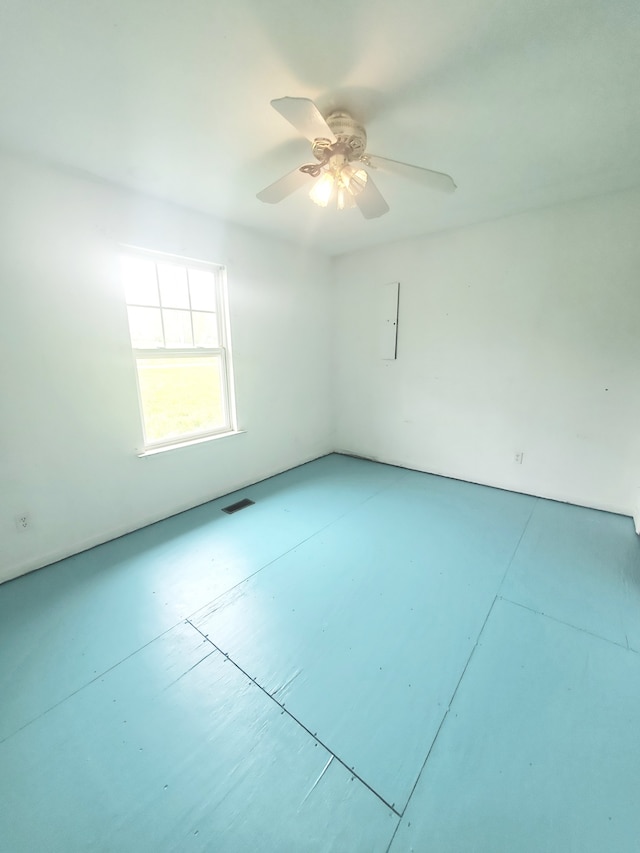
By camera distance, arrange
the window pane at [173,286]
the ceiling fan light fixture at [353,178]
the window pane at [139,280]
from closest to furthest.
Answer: the ceiling fan light fixture at [353,178], the window pane at [139,280], the window pane at [173,286]

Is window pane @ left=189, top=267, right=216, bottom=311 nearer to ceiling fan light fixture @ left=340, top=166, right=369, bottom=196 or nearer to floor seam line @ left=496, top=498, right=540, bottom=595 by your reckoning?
ceiling fan light fixture @ left=340, top=166, right=369, bottom=196

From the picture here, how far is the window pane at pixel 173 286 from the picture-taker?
8.38 feet

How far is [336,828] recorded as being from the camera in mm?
945

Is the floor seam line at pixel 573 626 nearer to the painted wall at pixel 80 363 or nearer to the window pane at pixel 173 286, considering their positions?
the painted wall at pixel 80 363

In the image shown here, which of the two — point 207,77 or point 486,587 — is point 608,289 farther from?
point 207,77

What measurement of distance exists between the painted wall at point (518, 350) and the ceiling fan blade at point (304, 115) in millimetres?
2125

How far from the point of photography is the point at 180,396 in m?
2.76

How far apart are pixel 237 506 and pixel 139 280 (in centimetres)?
196

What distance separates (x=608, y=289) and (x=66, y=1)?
11.0ft

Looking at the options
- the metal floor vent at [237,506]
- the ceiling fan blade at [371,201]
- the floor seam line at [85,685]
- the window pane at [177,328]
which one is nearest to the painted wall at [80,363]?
the metal floor vent at [237,506]

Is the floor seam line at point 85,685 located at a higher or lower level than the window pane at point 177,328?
lower

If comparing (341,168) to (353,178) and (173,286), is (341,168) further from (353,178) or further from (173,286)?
(173,286)


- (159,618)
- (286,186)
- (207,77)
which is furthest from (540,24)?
(159,618)

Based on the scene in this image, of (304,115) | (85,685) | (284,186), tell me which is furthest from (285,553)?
(304,115)
